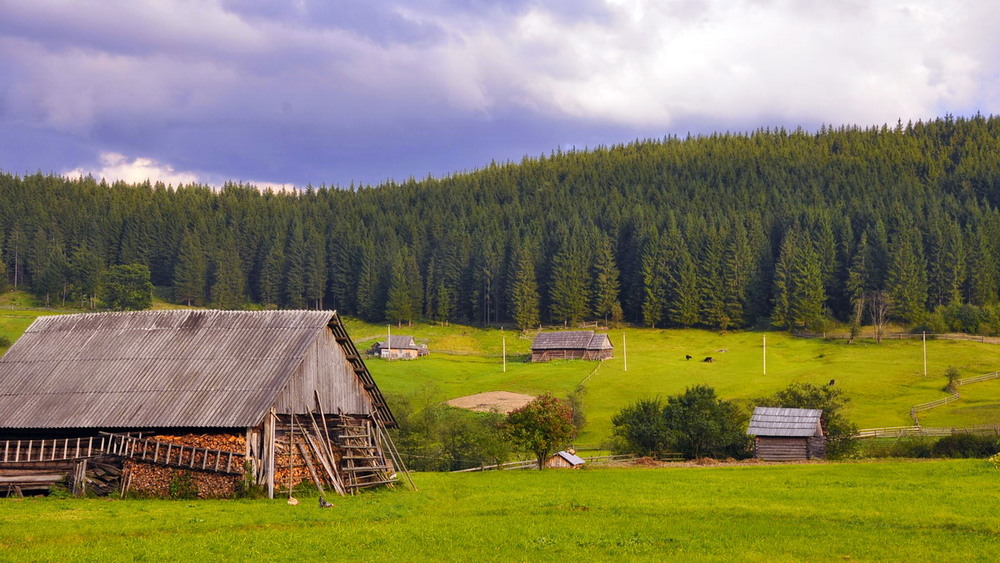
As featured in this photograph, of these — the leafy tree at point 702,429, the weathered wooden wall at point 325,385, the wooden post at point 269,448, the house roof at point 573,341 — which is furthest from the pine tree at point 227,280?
the wooden post at point 269,448

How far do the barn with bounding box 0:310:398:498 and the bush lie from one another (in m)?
33.9

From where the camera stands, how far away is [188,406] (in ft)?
111

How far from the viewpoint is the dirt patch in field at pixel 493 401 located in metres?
78.8

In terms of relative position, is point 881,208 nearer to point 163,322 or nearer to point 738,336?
point 738,336

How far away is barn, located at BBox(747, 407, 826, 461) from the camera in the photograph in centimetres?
5953

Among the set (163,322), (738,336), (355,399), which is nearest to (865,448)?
(355,399)

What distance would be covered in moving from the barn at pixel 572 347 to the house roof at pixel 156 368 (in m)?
78.3

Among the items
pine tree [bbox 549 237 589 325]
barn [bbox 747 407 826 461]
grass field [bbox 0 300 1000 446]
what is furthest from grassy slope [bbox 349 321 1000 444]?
pine tree [bbox 549 237 589 325]

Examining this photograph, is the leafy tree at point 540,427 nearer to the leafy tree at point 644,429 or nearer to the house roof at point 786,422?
the leafy tree at point 644,429

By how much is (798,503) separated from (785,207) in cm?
16630

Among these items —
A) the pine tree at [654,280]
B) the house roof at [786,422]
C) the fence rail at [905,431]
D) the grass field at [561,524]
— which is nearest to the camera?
the grass field at [561,524]

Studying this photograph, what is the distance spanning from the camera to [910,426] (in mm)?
70500

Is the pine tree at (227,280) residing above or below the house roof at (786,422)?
above

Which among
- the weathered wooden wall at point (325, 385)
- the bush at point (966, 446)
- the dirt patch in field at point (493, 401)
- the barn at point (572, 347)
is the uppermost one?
the weathered wooden wall at point (325, 385)
